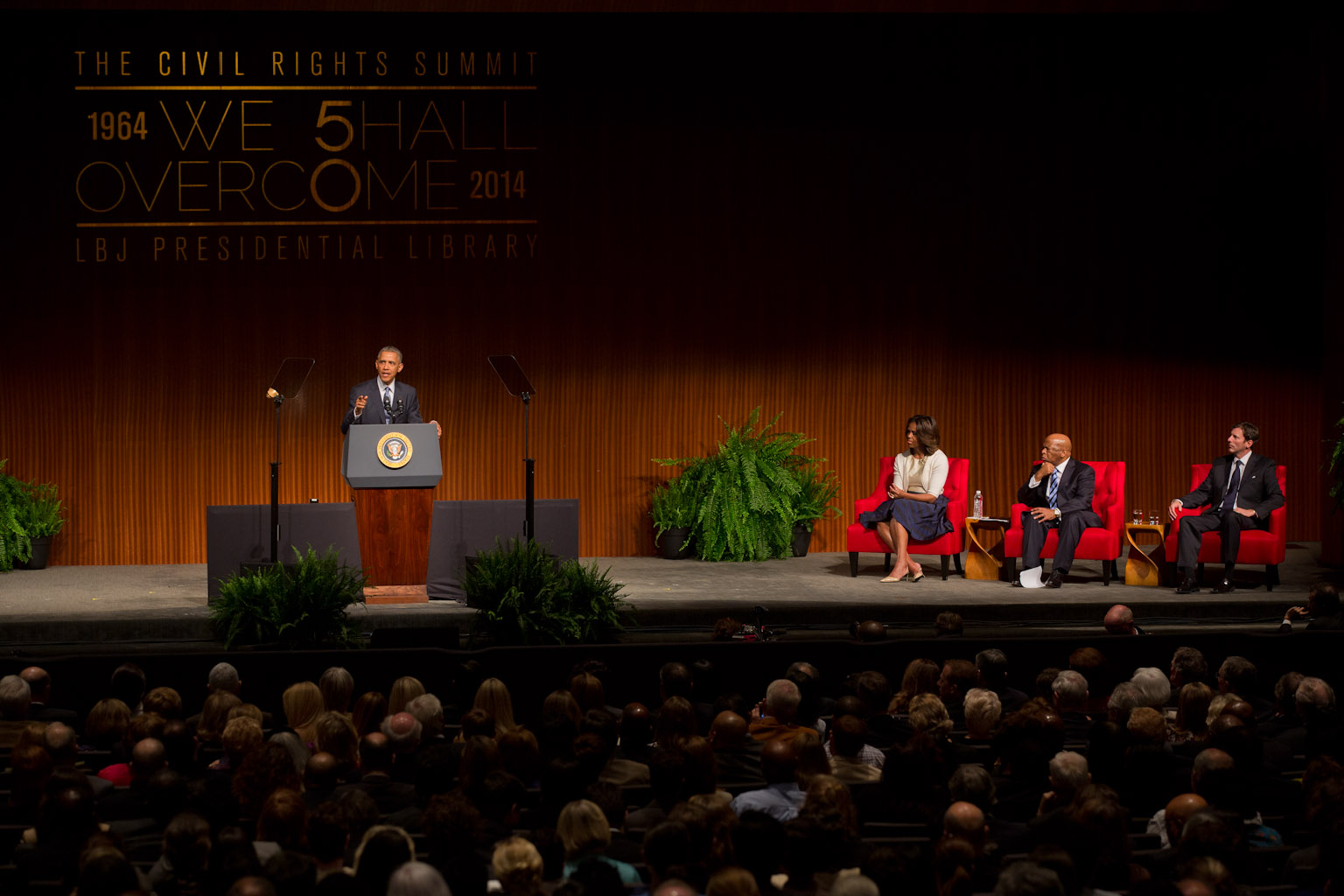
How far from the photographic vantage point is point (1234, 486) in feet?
25.8

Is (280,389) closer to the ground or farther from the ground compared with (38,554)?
farther from the ground

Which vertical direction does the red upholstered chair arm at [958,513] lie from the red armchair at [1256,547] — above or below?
above

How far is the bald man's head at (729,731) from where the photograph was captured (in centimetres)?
381

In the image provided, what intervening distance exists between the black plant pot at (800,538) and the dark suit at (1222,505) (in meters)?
2.49

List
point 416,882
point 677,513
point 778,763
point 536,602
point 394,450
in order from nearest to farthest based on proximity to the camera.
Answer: point 416,882 < point 778,763 < point 536,602 < point 394,450 < point 677,513

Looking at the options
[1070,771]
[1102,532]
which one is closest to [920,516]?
[1102,532]

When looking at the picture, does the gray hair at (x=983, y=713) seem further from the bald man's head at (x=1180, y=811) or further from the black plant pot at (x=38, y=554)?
the black plant pot at (x=38, y=554)

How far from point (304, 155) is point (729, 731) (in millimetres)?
6672

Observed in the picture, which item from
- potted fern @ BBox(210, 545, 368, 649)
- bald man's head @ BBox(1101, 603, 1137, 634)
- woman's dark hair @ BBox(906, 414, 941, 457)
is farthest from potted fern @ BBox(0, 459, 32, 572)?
bald man's head @ BBox(1101, 603, 1137, 634)

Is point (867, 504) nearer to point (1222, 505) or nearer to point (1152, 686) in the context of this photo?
point (1222, 505)

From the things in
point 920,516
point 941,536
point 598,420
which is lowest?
point 941,536

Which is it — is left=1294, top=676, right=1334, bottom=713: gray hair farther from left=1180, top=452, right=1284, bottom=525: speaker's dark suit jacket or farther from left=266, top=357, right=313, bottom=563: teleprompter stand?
left=266, top=357, right=313, bottom=563: teleprompter stand

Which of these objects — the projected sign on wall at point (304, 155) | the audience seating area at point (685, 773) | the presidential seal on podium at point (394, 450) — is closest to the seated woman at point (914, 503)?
the presidential seal on podium at point (394, 450)

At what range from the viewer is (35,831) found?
117 inches
